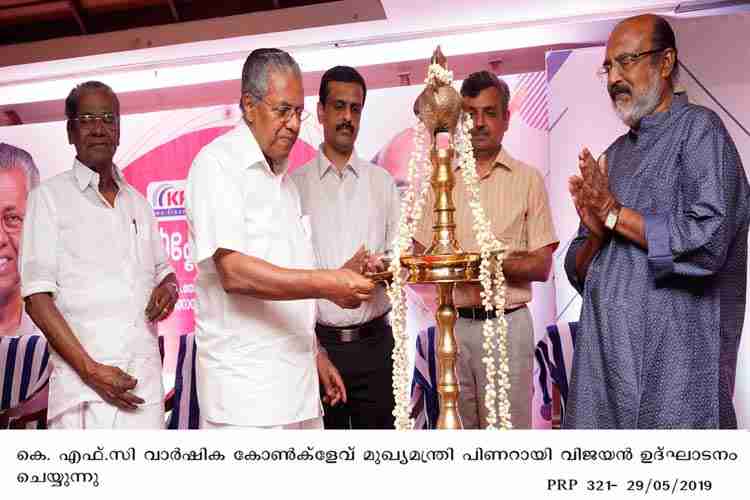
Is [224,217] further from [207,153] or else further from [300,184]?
[300,184]

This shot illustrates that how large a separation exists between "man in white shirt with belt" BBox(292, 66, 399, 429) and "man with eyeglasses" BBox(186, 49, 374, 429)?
0.72 meters

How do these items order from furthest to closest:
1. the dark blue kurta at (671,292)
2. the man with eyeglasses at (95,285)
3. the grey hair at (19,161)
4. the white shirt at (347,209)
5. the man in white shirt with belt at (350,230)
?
the grey hair at (19,161), the white shirt at (347,209), the man in white shirt with belt at (350,230), the man with eyeglasses at (95,285), the dark blue kurta at (671,292)

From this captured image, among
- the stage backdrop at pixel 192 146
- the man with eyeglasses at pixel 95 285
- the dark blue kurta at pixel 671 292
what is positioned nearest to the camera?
the dark blue kurta at pixel 671 292

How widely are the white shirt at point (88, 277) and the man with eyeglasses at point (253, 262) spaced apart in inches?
21.5

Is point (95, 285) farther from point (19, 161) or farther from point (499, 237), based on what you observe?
point (19, 161)

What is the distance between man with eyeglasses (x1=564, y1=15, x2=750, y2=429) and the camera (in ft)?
6.82

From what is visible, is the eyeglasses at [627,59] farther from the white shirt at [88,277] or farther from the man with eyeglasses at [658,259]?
the white shirt at [88,277]

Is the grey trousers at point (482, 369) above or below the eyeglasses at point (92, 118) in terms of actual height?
below

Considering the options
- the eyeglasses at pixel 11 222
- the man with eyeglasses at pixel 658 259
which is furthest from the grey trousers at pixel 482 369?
the eyeglasses at pixel 11 222

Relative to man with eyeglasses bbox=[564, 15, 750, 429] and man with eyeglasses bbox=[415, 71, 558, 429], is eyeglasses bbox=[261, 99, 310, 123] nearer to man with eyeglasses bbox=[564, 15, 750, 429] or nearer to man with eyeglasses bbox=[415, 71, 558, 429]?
man with eyeglasses bbox=[564, 15, 750, 429]

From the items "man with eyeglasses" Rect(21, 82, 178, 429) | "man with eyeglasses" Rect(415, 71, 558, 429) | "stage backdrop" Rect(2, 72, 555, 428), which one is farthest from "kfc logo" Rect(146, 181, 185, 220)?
"man with eyeglasses" Rect(415, 71, 558, 429)

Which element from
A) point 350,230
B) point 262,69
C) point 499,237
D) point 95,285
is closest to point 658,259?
point 499,237

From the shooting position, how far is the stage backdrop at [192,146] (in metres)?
3.82
